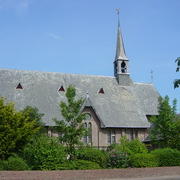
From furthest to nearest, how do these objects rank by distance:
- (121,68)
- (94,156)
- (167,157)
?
(121,68) → (167,157) → (94,156)

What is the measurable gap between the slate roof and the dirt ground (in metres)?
16.9

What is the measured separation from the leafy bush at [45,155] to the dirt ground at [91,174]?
1525 mm

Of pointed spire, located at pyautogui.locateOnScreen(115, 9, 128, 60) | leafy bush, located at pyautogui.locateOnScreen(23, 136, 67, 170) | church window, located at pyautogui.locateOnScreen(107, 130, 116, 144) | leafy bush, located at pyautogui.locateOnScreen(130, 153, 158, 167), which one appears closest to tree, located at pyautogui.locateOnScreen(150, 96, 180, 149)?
leafy bush, located at pyautogui.locateOnScreen(130, 153, 158, 167)

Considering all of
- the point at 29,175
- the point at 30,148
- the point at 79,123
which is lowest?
the point at 29,175

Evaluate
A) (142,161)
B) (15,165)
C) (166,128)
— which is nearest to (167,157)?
(142,161)

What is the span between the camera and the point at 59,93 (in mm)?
43438

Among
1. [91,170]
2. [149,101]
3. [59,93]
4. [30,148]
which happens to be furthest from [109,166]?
[149,101]

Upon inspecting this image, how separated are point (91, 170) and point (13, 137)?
21.9ft

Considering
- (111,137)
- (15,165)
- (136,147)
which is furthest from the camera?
(111,137)

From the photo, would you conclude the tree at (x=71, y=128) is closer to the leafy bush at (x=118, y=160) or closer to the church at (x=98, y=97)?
the leafy bush at (x=118, y=160)

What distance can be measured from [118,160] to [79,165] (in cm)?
325

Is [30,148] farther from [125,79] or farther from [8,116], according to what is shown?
[125,79]

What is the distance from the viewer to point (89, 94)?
146 feet

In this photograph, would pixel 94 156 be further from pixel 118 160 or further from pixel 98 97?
pixel 98 97
